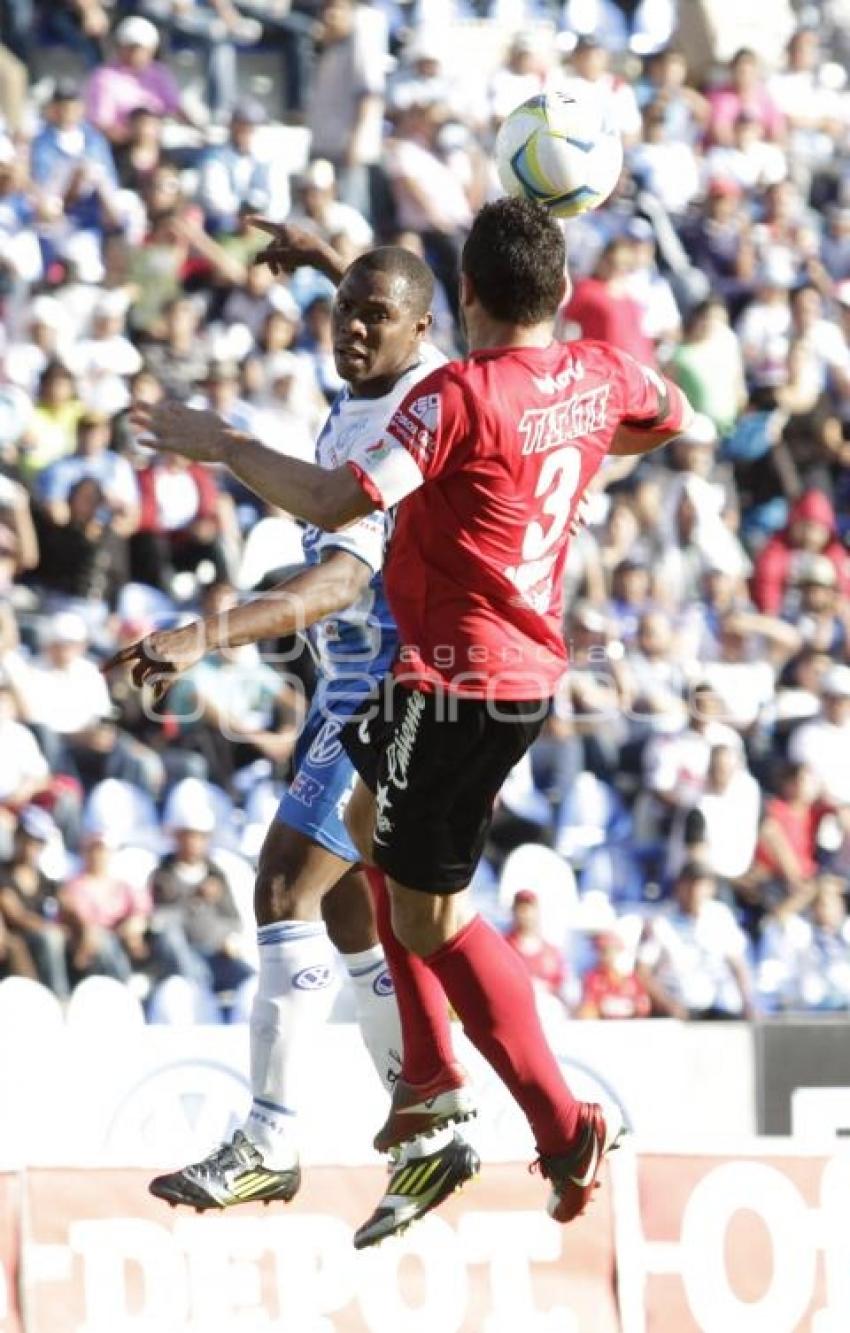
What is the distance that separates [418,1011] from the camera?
645 cm

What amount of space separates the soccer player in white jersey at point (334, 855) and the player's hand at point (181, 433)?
0.44m

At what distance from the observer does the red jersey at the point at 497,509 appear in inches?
233

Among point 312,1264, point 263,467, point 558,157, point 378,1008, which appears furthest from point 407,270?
point 312,1264

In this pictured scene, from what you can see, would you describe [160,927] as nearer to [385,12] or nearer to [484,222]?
[484,222]

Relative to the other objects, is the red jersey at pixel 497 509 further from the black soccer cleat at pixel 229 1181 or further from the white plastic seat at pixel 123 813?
the white plastic seat at pixel 123 813

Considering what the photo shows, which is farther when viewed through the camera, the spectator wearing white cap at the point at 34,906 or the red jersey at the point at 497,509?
the spectator wearing white cap at the point at 34,906

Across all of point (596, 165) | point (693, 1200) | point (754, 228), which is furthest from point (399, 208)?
point (596, 165)

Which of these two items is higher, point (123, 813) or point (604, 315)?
point (604, 315)

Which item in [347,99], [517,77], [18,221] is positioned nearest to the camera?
[18,221]

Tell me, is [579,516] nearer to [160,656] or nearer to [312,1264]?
[160,656]

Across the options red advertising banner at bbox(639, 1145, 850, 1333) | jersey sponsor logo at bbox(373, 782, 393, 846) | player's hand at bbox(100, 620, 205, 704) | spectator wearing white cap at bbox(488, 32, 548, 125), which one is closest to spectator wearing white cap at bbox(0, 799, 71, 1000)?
red advertising banner at bbox(639, 1145, 850, 1333)

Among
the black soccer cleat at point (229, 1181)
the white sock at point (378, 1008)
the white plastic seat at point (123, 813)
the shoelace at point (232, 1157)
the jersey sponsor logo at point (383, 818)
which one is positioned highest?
the jersey sponsor logo at point (383, 818)

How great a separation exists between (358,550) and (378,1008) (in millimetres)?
1358

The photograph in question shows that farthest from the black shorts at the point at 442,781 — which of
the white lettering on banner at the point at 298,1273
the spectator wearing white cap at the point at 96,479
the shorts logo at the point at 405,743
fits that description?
the spectator wearing white cap at the point at 96,479
